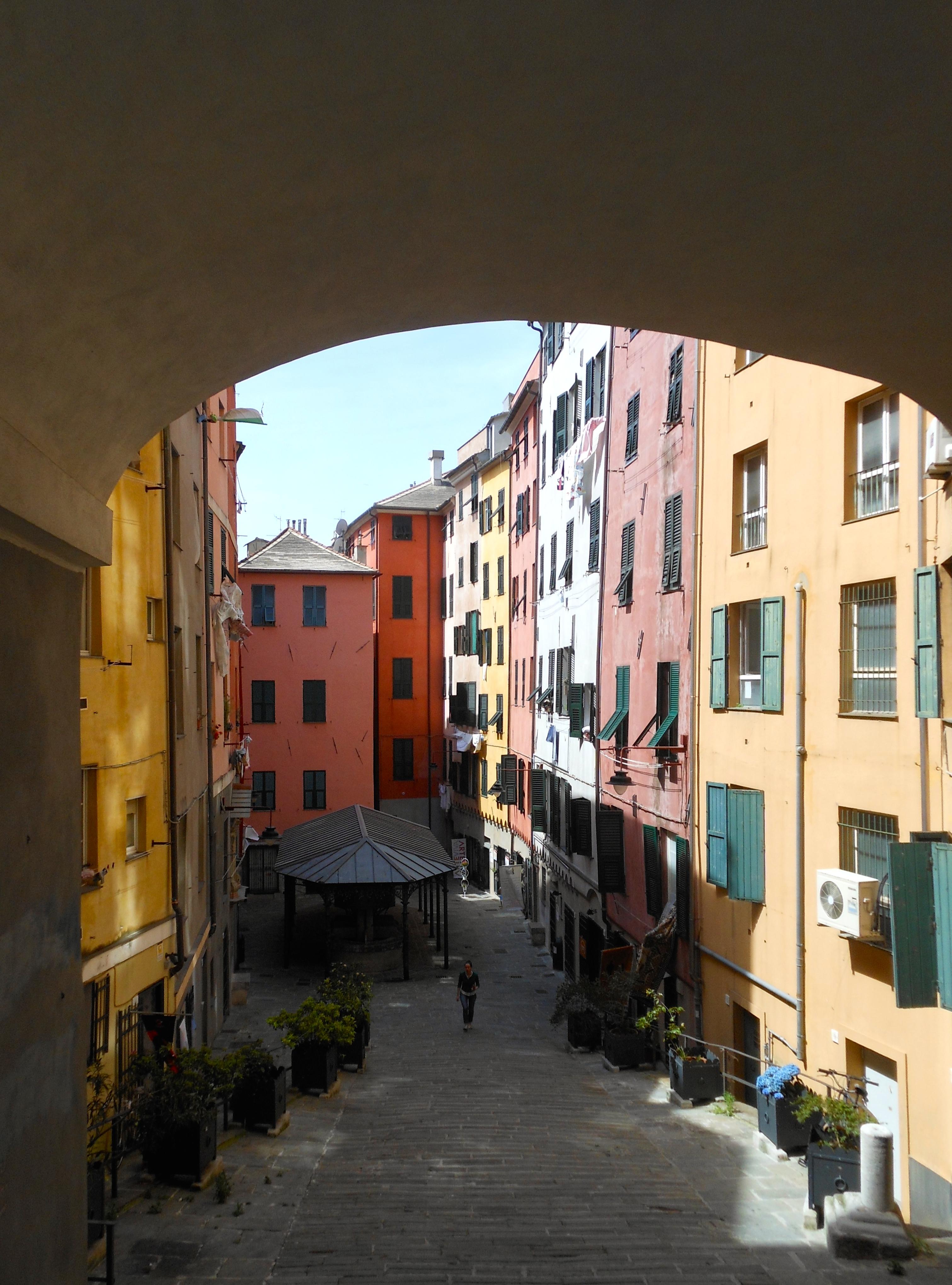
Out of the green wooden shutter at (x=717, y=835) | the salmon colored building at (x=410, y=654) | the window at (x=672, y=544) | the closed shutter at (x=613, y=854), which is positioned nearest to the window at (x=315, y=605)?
the salmon colored building at (x=410, y=654)

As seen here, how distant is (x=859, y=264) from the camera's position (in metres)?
4.73

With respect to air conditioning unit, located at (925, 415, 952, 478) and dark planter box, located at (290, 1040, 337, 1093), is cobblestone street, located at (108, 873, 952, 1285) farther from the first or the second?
air conditioning unit, located at (925, 415, 952, 478)

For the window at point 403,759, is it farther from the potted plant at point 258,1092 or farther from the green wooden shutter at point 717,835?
the potted plant at point 258,1092

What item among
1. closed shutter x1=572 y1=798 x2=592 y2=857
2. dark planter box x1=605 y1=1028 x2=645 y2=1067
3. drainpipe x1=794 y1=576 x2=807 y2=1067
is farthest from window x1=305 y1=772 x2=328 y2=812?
drainpipe x1=794 y1=576 x2=807 y2=1067

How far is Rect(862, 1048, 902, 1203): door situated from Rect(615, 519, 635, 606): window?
11582mm

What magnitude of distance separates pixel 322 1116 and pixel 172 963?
9.55ft

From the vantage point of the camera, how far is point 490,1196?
1073 centimetres

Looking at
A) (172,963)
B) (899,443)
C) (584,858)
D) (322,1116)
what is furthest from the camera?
(584,858)

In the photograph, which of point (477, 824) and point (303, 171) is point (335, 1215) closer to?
point (303, 171)

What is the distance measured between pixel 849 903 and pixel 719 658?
535cm

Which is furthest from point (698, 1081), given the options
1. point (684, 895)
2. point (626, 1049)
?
point (684, 895)

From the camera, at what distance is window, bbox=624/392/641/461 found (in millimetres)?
21984

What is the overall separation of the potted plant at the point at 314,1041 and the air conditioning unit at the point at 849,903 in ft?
21.6

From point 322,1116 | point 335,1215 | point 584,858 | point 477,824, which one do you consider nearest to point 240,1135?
point 322,1116
